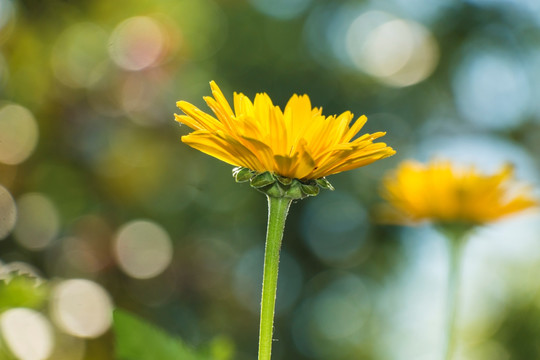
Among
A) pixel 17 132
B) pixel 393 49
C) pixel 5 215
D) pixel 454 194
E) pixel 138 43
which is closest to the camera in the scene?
pixel 5 215

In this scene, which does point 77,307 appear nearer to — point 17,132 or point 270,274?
point 270,274

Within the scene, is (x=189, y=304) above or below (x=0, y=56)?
below

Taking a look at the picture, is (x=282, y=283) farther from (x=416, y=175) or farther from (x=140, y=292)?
(x=416, y=175)

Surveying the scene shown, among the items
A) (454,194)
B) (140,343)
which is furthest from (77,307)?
(454,194)

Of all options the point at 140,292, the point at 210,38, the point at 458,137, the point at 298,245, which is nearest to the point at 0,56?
the point at 140,292

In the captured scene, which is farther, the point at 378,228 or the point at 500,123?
the point at 378,228

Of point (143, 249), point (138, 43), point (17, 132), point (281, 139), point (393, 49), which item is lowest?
point (143, 249)
